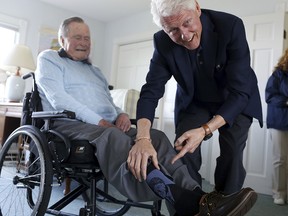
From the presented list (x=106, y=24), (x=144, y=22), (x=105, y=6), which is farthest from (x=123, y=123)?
(x=106, y=24)

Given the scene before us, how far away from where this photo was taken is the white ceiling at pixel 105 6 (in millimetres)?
4227

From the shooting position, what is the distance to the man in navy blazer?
1031 mm

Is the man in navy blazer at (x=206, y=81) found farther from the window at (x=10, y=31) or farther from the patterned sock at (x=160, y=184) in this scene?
the window at (x=10, y=31)

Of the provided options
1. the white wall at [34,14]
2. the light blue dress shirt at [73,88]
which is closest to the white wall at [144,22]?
the white wall at [34,14]

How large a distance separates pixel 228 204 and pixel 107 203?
127 cm

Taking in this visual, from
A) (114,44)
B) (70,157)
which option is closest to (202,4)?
(114,44)

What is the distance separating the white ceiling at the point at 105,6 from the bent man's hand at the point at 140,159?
3.48m

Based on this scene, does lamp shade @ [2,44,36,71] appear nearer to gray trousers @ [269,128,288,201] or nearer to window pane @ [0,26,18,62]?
window pane @ [0,26,18,62]

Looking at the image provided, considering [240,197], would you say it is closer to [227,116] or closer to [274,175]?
[227,116]

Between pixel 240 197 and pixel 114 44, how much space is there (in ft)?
14.2

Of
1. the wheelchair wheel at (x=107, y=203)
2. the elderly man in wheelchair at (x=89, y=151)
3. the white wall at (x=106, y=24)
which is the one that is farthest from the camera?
the white wall at (x=106, y=24)

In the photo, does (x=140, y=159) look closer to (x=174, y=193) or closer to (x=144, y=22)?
(x=174, y=193)

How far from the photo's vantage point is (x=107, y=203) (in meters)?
1.95

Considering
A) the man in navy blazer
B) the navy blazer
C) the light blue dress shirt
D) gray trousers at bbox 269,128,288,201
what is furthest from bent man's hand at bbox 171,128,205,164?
gray trousers at bbox 269,128,288,201
